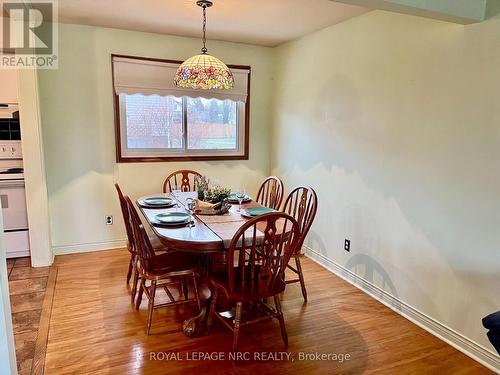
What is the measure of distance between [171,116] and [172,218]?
199cm

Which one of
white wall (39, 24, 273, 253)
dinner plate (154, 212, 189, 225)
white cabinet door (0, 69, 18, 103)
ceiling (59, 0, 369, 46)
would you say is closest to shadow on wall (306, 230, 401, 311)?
dinner plate (154, 212, 189, 225)

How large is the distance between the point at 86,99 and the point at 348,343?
340cm

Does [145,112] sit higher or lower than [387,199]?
higher

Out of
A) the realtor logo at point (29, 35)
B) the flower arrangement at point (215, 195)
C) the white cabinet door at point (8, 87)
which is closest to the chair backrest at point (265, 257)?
the flower arrangement at point (215, 195)

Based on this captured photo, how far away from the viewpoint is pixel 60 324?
8.33ft

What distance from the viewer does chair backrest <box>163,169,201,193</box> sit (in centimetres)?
396

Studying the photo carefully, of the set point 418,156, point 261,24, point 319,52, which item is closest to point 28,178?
point 261,24

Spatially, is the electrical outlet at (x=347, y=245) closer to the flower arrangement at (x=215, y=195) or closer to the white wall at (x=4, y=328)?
the flower arrangement at (x=215, y=195)

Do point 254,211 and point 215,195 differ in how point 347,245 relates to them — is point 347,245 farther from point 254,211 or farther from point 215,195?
point 215,195

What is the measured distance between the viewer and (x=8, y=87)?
3.71 meters

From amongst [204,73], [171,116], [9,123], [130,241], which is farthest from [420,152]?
[9,123]

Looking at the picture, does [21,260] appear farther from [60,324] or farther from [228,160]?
[228,160]

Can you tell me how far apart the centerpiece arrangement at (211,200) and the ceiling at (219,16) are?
4.89 feet

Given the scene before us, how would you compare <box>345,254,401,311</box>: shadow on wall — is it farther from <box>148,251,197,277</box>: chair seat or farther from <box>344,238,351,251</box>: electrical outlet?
<box>148,251,197,277</box>: chair seat
